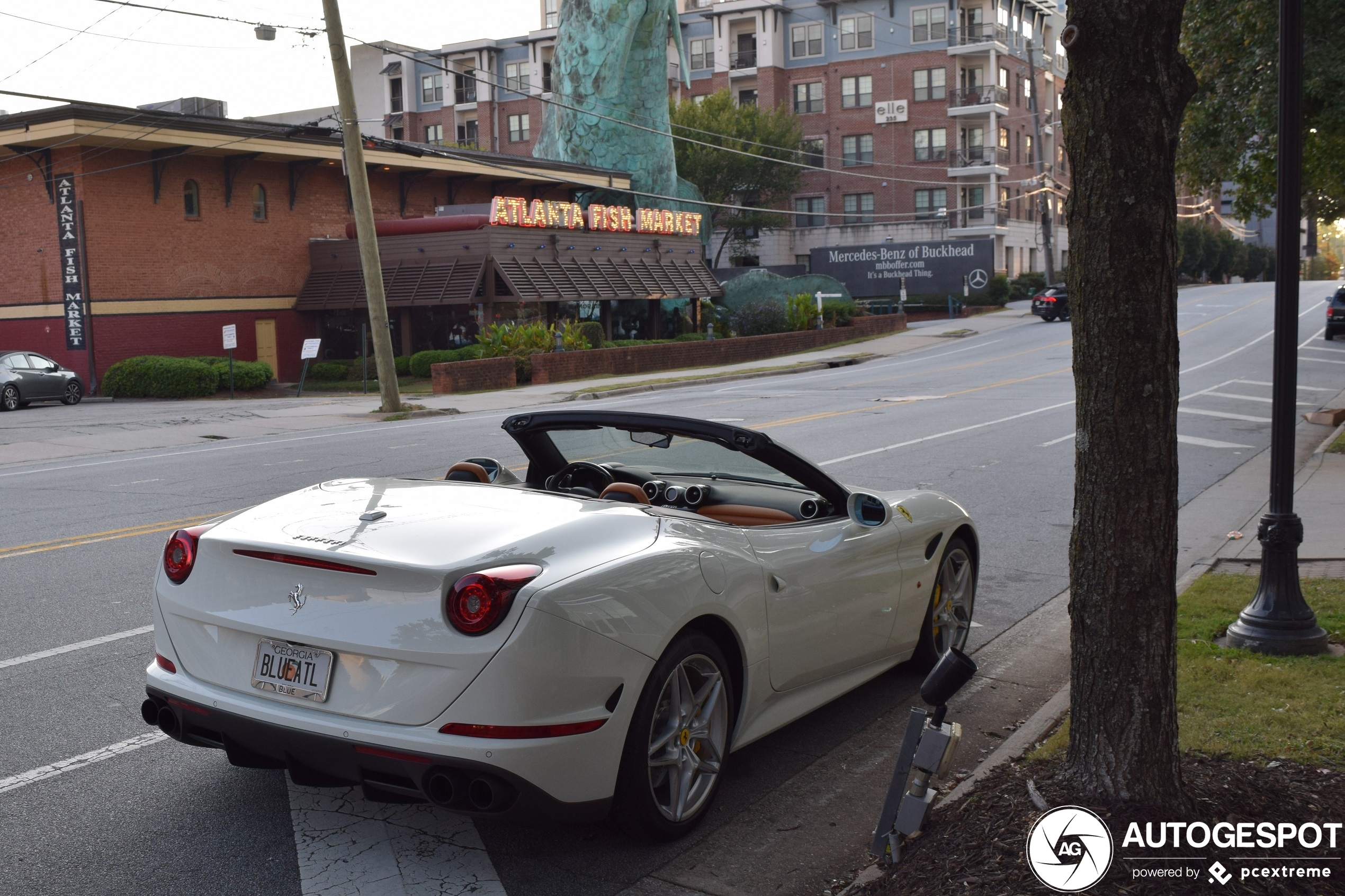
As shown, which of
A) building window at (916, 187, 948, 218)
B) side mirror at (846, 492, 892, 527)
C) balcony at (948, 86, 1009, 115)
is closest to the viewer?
side mirror at (846, 492, 892, 527)

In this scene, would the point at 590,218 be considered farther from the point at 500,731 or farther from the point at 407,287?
the point at 500,731

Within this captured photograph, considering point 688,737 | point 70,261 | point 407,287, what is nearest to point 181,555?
point 688,737

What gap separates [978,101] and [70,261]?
52.1 metres

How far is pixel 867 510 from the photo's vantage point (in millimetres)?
5137

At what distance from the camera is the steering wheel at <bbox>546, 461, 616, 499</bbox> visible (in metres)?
5.45

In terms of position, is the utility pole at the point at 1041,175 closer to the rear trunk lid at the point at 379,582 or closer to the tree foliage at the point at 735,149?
the tree foliage at the point at 735,149

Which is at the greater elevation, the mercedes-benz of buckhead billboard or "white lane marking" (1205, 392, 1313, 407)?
the mercedes-benz of buckhead billboard

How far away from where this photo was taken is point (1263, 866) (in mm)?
3496

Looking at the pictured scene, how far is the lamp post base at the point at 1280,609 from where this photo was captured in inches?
238

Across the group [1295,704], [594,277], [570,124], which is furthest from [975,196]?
[1295,704]

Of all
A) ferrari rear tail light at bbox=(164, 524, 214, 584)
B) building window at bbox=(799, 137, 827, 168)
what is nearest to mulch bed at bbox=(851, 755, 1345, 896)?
ferrari rear tail light at bbox=(164, 524, 214, 584)

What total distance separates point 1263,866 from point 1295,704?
1.92 metres

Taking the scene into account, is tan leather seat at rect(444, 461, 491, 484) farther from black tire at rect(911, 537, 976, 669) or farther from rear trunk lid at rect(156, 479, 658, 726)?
black tire at rect(911, 537, 976, 669)

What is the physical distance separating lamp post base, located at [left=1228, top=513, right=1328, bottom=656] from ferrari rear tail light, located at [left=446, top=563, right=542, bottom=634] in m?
4.27
